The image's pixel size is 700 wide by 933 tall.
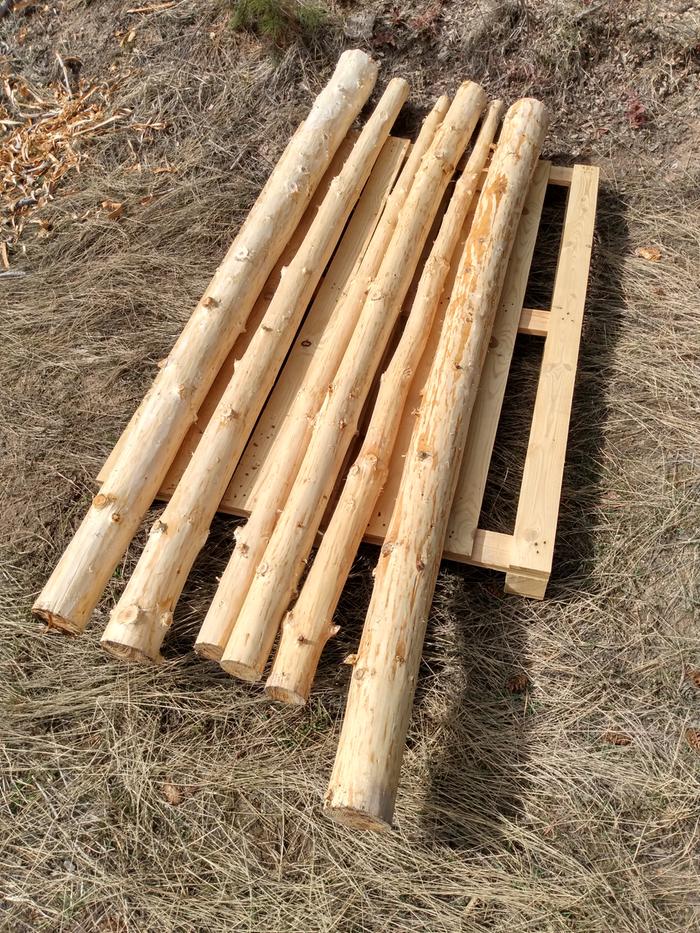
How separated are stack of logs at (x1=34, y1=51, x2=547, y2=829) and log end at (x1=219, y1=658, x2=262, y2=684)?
0.03 feet

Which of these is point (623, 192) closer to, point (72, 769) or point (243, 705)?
point (243, 705)

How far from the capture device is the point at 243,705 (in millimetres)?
2988

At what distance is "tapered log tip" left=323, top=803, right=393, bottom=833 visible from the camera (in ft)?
7.63

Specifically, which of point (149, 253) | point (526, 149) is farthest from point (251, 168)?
point (526, 149)

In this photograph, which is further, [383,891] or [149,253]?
[149,253]

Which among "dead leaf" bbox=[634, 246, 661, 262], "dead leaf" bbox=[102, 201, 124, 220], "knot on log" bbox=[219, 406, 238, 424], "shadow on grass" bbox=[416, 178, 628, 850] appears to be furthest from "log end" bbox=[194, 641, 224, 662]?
"dead leaf" bbox=[634, 246, 661, 262]

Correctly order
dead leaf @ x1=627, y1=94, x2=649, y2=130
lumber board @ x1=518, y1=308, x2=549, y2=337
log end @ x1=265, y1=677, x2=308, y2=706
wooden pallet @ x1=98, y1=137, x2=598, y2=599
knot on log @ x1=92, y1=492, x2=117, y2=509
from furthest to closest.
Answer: dead leaf @ x1=627, y1=94, x2=649, y2=130 → lumber board @ x1=518, y1=308, x2=549, y2=337 → wooden pallet @ x1=98, y1=137, x2=598, y2=599 → knot on log @ x1=92, y1=492, x2=117, y2=509 → log end @ x1=265, y1=677, x2=308, y2=706

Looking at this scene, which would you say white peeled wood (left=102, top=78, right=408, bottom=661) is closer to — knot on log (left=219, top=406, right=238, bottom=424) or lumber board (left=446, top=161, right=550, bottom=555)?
knot on log (left=219, top=406, right=238, bottom=424)

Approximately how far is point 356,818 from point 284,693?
0.46 metres

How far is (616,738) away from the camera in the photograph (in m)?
2.86

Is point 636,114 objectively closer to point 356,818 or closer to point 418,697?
point 418,697

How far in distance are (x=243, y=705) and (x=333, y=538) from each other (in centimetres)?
77

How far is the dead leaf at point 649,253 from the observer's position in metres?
4.21

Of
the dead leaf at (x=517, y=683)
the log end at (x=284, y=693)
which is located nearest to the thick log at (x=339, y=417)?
the log end at (x=284, y=693)
